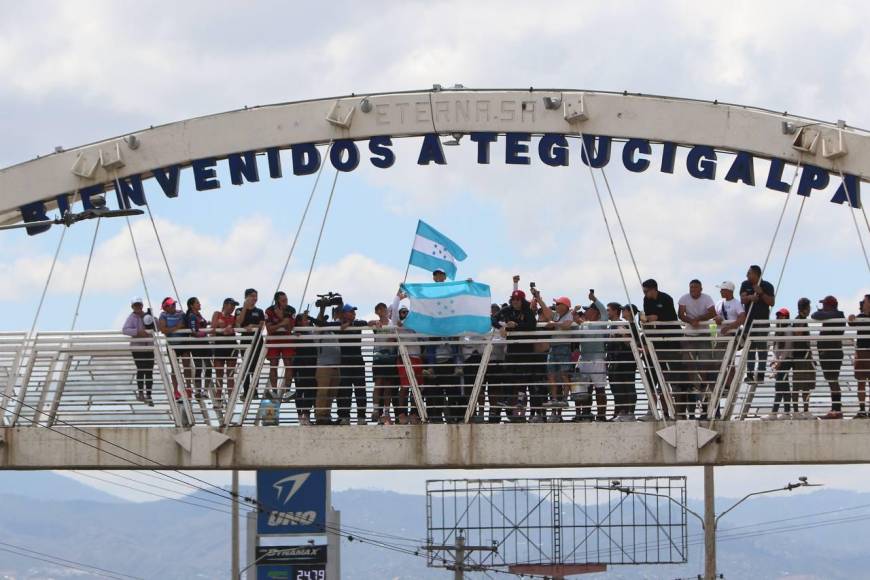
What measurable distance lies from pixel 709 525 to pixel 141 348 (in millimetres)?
25077

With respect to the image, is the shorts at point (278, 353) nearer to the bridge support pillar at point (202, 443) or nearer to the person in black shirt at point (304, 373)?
A: the person in black shirt at point (304, 373)

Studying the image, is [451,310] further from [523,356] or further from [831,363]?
[831,363]

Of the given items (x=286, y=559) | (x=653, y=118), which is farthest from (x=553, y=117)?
(x=286, y=559)

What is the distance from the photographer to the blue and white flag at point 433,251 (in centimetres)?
Answer: 2603

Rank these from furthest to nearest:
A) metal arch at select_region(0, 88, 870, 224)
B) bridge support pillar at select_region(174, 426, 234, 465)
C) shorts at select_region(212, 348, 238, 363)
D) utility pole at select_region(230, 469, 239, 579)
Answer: utility pole at select_region(230, 469, 239, 579) → metal arch at select_region(0, 88, 870, 224) → shorts at select_region(212, 348, 238, 363) → bridge support pillar at select_region(174, 426, 234, 465)

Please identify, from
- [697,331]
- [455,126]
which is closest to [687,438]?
[697,331]

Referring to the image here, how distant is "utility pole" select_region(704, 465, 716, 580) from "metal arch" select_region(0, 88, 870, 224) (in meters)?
17.7

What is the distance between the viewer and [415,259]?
26.0m

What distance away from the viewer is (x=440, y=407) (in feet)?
77.3

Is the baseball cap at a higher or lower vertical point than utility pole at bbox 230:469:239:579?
higher

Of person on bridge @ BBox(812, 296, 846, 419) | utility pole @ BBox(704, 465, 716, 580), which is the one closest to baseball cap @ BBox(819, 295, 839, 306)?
person on bridge @ BBox(812, 296, 846, 419)

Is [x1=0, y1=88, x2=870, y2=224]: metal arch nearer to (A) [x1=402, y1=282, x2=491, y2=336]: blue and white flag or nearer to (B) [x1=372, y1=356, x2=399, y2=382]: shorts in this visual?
(A) [x1=402, y1=282, x2=491, y2=336]: blue and white flag

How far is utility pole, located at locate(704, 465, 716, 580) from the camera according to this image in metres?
43.0

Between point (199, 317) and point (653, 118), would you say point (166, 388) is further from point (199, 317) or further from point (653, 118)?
point (653, 118)
